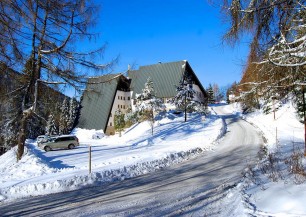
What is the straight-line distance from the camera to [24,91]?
13289 millimetres

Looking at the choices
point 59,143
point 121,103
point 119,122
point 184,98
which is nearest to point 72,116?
point 121,103

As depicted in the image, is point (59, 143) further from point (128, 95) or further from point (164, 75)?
point (164, 75)

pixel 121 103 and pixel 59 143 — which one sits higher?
pixel 121 103

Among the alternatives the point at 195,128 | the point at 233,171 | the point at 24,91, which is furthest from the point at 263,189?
the point at 195,128

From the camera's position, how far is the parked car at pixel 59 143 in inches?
1227

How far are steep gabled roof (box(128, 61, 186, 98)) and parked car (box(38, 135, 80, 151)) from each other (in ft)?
60.5

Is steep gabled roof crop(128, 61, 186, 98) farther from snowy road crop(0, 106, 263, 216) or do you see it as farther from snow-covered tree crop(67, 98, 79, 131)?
snowy road crop(0, 106, 263, 216)

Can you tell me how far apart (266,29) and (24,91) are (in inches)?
441

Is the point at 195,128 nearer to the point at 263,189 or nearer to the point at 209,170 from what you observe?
the point at 209,170

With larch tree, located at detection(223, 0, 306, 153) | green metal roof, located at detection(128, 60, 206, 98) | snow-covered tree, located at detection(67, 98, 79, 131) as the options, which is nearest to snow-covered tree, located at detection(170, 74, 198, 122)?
green metal roof, located at detection(128, 60, 206, 98)

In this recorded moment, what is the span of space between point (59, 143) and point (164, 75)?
24896mm

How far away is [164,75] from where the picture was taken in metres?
51.2

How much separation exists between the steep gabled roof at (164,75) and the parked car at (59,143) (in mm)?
18449

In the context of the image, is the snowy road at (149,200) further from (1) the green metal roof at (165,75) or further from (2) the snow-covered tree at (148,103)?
(1) the green metal roof at (165,75)
